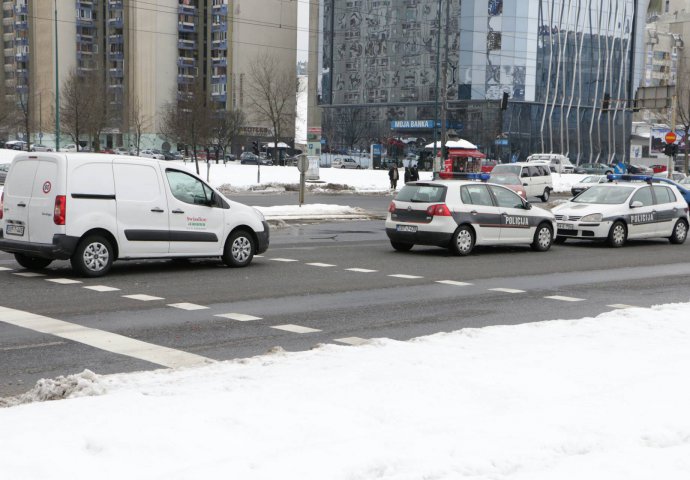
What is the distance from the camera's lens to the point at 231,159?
9519 cm

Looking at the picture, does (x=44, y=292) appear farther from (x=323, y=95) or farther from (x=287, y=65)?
(x=287, y=65)

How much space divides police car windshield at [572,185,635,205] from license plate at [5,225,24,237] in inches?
508

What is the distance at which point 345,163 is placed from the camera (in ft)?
287

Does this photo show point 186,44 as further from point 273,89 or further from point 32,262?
point 32,262

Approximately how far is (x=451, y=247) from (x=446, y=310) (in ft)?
21.8

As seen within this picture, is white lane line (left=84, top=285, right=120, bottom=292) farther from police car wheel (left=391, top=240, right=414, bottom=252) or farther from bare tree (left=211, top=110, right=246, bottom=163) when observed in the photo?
bare tree (left=211, top=110, right=246, bottom=163)

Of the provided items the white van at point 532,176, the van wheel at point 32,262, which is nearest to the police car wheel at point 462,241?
the van wheel at point 32,262

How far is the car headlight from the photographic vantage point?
20312 millimetres

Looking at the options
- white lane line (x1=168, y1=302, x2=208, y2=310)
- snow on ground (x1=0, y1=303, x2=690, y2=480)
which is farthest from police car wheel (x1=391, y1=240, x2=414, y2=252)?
snow on ground (x1=0, y1=303, x2=690, y2=480)

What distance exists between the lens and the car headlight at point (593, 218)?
66.6ft

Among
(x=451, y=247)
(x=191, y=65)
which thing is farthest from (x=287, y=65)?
(x=451, y=247)

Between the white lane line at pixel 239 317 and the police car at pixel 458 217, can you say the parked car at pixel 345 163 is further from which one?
the white lane line at pixel 239 317

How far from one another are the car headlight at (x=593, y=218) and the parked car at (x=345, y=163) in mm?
67125

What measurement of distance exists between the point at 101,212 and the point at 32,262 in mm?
1631
